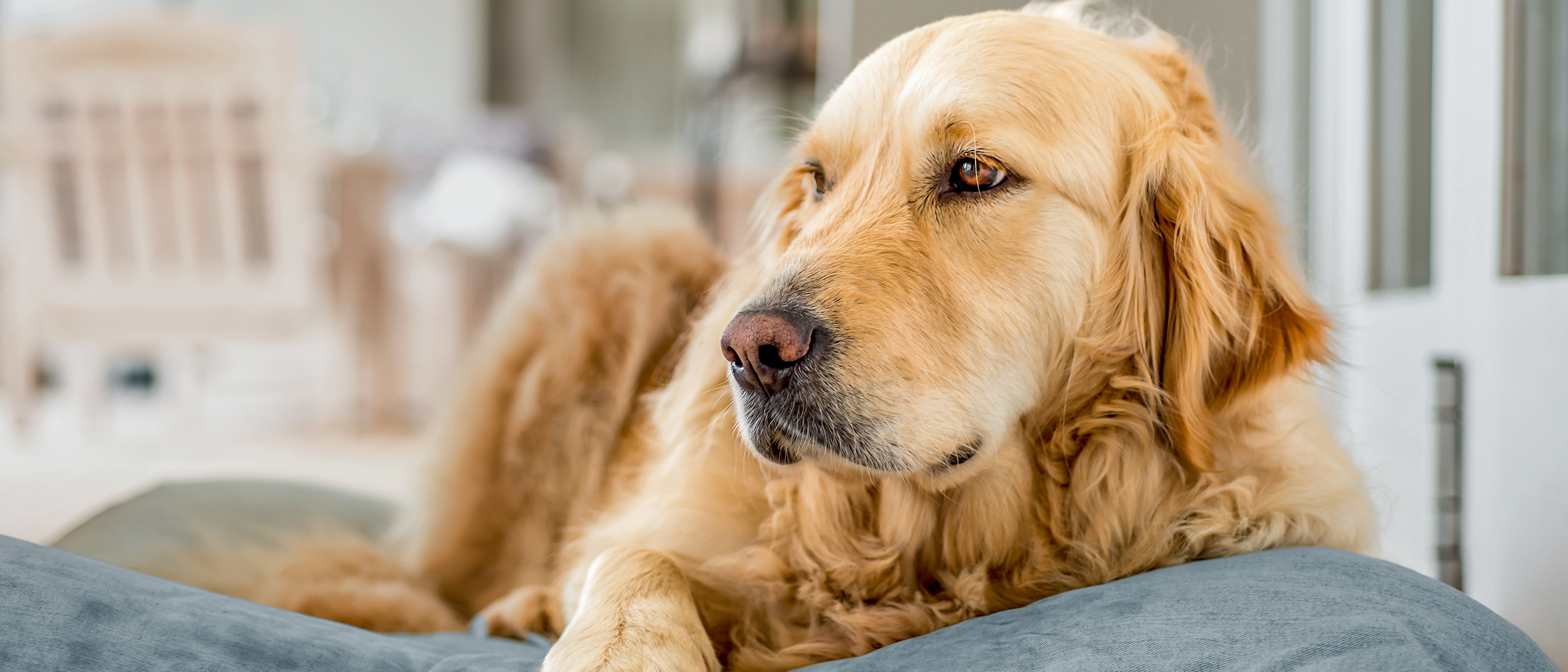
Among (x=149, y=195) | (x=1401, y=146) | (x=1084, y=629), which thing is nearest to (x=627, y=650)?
(x=1084, y=629)

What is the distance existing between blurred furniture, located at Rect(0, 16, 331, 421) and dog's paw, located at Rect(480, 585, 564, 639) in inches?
141

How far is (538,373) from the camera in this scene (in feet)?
5.09

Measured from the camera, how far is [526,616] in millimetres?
1253

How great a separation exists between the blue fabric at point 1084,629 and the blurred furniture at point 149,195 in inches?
147

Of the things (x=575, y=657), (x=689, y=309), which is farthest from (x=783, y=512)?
(x=689, y=309)

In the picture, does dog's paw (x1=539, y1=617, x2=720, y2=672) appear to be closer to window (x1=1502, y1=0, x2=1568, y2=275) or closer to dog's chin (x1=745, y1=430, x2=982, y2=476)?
dog's chin (x1=745, y1=430, x2=982, y2=476)

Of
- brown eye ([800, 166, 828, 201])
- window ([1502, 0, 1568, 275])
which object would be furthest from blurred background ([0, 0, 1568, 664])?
brown eye ([800, 166, 828, 201])

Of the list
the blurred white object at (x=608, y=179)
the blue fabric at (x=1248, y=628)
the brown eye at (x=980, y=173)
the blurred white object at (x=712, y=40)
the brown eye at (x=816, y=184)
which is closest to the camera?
the blue fabric at (x=1248, y=628)

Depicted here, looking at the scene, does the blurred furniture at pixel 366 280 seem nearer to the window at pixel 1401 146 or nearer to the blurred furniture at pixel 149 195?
the blurred furniture at pixel 149 195

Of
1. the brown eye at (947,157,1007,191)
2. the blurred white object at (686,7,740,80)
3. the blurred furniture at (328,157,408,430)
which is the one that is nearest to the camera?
the brown eye at (947,157,1007,191)

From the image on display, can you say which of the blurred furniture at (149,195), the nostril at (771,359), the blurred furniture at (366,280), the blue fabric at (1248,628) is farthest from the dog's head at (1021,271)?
the blurred furniture at (366,280)

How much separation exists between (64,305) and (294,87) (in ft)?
4.36

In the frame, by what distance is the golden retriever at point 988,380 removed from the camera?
94 cm

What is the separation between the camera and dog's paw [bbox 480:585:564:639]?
1.25 m
